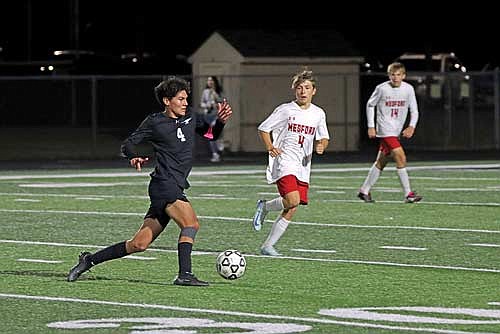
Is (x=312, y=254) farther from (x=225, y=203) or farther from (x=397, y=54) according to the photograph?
(x=397, y=54)

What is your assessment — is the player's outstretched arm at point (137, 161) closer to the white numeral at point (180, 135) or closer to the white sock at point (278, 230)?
the white numeral at point (180, 135)

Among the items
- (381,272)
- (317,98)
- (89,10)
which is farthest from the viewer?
(89,10)

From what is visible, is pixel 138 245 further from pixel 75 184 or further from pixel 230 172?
pixel 230 172

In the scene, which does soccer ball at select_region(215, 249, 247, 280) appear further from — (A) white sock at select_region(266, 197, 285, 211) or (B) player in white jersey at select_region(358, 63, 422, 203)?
(B) player in white jersey at select_region(358, 63, 422, 203)

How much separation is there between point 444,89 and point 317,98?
3852 mm

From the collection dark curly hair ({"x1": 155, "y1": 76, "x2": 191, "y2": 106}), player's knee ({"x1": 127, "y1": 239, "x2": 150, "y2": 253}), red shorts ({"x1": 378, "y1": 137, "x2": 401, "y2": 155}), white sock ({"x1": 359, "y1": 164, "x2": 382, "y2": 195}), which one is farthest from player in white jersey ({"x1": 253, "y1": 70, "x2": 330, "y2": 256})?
red shorts ({"x1": 378, "y1": 137, "x2": 401, "y2": 155})

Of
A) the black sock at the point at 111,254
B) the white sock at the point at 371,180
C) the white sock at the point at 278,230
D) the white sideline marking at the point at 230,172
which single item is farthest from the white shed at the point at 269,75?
the black sock at the point at 111,254

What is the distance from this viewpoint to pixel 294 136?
48.3ft

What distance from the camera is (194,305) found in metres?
11.0

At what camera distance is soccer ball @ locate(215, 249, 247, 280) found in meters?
12.2

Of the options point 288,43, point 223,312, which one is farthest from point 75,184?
point 223,312

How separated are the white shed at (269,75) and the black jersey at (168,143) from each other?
74.1 feet

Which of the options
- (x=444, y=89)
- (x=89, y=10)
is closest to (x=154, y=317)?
(x=444, y=89)

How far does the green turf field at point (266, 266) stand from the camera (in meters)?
10.3
